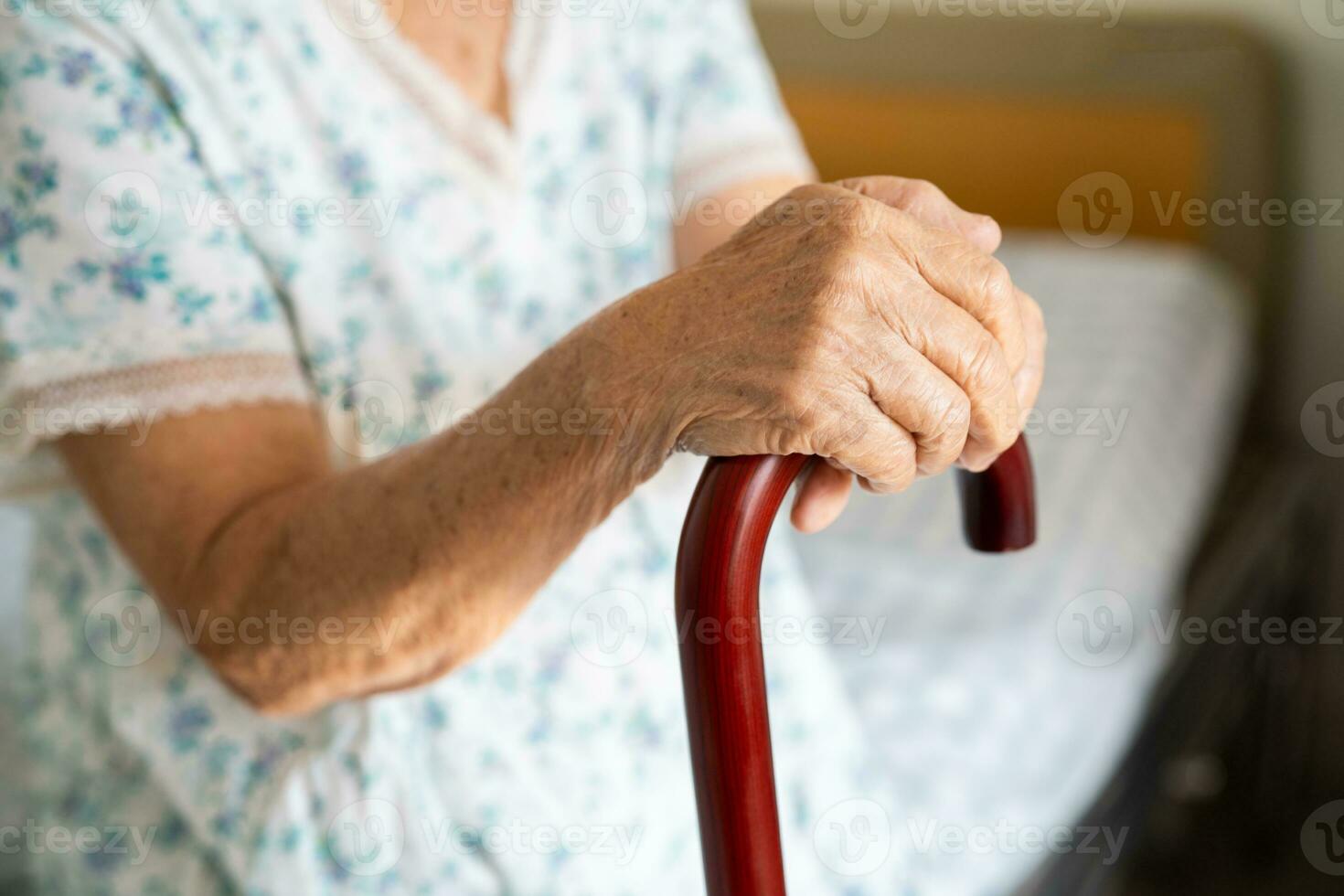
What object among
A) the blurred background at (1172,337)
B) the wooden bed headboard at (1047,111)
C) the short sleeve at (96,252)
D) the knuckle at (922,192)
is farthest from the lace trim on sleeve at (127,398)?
the wooden bed headboard at (1047,111)

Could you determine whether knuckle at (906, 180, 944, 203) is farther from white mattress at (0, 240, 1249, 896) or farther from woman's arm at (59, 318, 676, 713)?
white mattress at (0, 240, 1249, 896)

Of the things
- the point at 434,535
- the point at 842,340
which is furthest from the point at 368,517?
the point at 842,340

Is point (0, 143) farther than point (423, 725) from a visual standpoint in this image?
No

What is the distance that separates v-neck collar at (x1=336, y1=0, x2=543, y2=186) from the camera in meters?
0.80

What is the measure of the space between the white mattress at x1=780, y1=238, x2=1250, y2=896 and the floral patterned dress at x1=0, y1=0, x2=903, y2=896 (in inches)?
9.3

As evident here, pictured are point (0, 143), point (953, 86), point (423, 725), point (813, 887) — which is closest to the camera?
point (0, 143)

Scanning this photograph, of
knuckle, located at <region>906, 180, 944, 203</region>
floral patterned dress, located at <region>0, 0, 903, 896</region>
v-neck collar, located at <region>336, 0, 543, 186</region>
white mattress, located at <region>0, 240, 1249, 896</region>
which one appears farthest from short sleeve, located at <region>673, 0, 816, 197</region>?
white mattress, located at <region>0, 240, 1249, 896</region>

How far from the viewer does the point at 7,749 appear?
1261mm

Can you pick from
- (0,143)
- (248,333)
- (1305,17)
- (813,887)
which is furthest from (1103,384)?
(0,143)

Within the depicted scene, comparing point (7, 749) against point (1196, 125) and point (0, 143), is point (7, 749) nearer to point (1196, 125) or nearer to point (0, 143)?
point (0, 143)

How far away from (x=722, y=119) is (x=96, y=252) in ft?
1.52

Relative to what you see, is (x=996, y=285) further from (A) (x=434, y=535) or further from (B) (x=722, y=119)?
(B) (x=722, y=119)

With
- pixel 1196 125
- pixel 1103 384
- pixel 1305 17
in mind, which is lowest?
pixel 1103 384

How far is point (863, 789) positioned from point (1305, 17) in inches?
64.7
